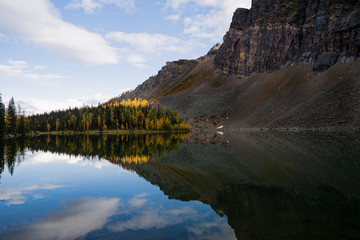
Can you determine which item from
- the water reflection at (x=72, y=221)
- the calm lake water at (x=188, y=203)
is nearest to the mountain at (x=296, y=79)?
the calm lake water at (x=188, y=203)

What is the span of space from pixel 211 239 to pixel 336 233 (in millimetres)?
4772

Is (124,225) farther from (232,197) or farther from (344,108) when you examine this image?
(344,108)

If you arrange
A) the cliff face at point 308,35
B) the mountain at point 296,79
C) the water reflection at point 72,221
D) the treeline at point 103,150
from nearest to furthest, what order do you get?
the water reflection at point 72,221
the treeline at point 103,150
the mountain at point 296,79
the cliff face at point 308,35

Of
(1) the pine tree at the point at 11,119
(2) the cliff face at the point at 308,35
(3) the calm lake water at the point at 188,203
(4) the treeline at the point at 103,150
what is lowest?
(4) the treeline at the point at 103,150

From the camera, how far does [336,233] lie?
10141 millimetres

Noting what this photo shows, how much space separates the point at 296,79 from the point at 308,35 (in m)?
38.4

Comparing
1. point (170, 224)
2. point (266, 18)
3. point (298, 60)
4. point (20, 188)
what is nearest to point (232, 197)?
point (170, 224)

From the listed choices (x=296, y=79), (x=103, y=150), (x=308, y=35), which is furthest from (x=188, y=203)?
(x=308, y=35)

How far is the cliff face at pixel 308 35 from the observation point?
5025 inches

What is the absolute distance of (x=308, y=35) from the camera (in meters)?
160

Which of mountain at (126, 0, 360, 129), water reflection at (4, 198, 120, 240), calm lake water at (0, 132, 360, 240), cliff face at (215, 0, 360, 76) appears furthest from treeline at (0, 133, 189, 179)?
cliff face at (215, 0, 360, 76)

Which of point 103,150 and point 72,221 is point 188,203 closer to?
point 72,221

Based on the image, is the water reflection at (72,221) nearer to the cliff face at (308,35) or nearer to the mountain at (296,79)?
the mountain at (296,79)

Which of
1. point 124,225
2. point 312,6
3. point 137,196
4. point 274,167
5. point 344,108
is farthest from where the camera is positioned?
point 312,6
